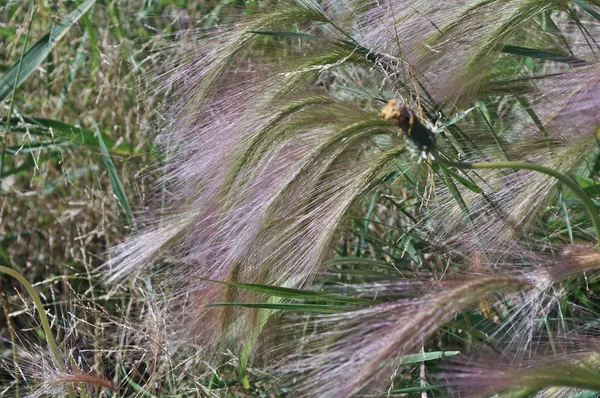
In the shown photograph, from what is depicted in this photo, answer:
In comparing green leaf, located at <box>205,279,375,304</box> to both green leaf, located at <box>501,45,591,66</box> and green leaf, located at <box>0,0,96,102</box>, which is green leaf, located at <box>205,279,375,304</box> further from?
green leaf, located at <box>0,0,96,102</box>

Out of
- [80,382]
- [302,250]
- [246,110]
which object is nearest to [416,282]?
[302,250]

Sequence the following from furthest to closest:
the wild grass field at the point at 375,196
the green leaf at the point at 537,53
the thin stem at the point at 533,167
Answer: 1. the green leaf at the point at 537,53
2. the wild grass field at the point at 375,196
3. the thin stem at the point at 533,167

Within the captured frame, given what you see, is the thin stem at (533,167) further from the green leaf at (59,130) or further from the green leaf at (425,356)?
the green leaf at (59,130)

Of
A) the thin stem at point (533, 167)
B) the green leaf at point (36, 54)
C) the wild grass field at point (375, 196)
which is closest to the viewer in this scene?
the thin stem at point (533, 167)

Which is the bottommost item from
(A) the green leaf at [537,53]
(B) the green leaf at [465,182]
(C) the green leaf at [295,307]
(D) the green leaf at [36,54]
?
(C) the green leaf at [295,307]

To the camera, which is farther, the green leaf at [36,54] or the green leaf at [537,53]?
the green leaf at [36,54]

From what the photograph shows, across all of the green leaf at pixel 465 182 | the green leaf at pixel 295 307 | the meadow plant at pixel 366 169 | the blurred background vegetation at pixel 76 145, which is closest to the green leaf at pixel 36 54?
the blurred background vegetation at pixel 76 145

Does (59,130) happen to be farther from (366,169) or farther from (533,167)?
(533,167)

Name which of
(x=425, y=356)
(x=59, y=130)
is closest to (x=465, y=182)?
(x=425, y=356)

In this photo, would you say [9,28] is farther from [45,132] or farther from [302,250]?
[302,250]
